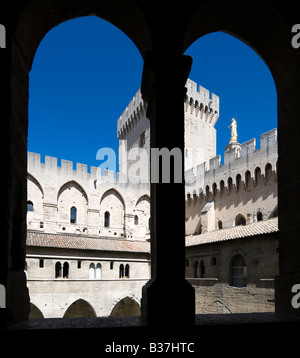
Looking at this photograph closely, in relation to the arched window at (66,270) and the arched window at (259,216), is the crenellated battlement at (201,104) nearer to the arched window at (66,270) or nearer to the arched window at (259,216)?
the arched window at (259,216)

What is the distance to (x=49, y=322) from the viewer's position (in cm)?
320

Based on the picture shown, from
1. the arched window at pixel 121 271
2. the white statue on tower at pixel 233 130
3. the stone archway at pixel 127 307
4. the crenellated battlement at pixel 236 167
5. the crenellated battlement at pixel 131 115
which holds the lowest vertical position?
the stone archway at pixel 127 307

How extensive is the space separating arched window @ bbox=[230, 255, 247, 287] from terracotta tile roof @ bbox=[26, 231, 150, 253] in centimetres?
745

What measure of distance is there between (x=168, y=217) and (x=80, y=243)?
20.1 m

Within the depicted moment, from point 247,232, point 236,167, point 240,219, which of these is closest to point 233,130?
point 236,167

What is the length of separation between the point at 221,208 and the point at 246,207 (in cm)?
286

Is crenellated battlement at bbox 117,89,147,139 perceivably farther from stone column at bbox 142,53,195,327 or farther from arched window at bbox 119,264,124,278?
stone column at bbox 142,53,195,327

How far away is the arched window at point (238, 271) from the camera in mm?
18109

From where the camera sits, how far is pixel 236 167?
27234 mm

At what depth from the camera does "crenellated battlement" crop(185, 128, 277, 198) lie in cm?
2417

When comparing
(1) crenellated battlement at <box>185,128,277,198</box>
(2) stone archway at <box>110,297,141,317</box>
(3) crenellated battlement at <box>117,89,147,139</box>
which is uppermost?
(3) crenellated battlement at <box>117,89,147,139</box>

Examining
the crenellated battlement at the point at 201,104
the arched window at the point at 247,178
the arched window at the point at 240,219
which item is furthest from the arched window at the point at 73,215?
the crenellated battlement at the point at 201,104

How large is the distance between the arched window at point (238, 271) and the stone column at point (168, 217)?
16017 mm

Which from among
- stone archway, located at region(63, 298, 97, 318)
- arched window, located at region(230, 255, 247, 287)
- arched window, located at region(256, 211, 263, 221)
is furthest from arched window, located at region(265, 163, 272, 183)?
stone archway, located at region(63, 298, 97, 318)
